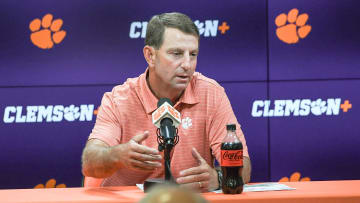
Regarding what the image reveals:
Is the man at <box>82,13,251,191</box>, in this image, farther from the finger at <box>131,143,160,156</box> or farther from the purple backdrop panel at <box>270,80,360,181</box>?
the purple backdrop panel at <box>270,80,360,181</box>

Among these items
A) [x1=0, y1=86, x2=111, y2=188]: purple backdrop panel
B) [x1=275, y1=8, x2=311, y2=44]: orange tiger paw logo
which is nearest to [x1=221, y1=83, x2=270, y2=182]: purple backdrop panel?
[x1=275, y1=8, x2=311, y2=44]: orange tiger paw logo

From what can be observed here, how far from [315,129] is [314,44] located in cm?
57

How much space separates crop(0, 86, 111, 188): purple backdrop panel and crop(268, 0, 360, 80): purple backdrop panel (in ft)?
3.79

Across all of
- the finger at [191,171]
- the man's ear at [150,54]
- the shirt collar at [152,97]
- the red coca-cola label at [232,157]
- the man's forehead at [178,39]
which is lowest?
the finger at [191,171]

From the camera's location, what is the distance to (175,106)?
2223 mm

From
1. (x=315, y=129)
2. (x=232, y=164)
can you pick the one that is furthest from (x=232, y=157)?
(x=315, y=129)

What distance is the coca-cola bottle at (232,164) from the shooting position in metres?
1.57

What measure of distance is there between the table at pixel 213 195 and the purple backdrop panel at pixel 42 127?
153 centimetres

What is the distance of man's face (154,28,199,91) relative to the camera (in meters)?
2.16

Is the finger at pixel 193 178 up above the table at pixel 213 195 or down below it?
above

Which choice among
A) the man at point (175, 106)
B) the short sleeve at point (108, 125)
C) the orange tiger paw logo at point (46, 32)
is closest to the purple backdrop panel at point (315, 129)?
the man at point (175, 106)

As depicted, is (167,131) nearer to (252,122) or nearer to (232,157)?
(232,157)

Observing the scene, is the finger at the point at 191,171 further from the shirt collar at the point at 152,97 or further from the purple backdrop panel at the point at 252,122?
the purple backdrop panel at the point at 252,122

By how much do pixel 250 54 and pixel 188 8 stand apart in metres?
0.51
